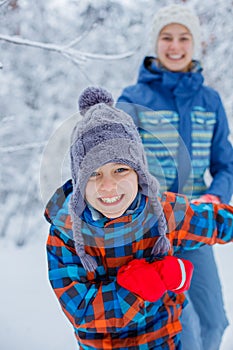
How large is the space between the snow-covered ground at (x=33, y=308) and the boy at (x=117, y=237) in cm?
129

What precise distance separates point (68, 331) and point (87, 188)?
188 cm

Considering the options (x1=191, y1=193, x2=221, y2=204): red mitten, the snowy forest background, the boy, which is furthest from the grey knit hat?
the snowy forest background

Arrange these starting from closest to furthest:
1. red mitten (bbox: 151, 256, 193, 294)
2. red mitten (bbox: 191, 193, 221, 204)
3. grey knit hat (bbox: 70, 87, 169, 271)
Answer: grey knit hat (bbox: 70, 87, 169, 271), red mitten (bbox: 151, 256, 193, 294), red mitten (bbox: 191, 193, 221, 204)

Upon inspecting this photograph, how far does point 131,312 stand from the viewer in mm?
1469

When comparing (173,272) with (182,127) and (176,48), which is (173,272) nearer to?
(182,127)

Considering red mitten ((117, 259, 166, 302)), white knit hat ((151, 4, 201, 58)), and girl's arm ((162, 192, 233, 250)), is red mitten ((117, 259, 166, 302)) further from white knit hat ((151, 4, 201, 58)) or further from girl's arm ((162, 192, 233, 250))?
white knit hat ((151, 4, 201, 58))

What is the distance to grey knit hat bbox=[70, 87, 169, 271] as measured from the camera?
4.38 ft

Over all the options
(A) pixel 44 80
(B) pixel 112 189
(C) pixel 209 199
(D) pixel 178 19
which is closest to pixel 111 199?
(B) pixel 112 189

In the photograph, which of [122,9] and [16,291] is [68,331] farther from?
[122,9]

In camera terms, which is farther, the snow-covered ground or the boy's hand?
the snow-covered ground

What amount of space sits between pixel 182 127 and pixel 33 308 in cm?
179

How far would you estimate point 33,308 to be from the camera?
3.15 metres

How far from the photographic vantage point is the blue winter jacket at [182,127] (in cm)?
209

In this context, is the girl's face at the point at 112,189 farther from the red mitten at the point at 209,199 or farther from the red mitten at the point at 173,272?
the red mitten at the point at 209,199
